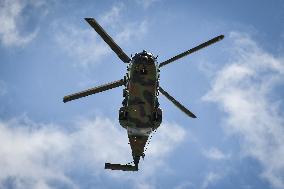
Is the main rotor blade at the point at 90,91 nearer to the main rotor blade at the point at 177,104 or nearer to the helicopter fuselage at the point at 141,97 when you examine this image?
the helicopter fuselage at the point at 141,97

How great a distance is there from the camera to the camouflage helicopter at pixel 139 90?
28922 millimetres

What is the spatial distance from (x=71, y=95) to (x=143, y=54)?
236 inches

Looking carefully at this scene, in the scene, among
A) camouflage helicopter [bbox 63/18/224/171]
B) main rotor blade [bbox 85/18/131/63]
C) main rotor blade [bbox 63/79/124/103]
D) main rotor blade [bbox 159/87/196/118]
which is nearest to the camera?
main rotor blade [bbox 85/18/131/63]

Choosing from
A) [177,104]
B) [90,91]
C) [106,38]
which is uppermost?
[106,38]

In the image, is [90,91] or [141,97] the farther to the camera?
[141,97]

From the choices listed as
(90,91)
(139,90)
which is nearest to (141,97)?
(139,90)

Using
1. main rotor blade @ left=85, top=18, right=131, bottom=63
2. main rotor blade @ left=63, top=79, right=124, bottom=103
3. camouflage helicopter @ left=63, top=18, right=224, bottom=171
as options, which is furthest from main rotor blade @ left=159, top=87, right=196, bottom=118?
main rotor blade @ left=85, top=18, right=131, bottom=63

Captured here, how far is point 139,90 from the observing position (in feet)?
97.1

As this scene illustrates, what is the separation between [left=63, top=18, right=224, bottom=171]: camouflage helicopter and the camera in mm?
28922

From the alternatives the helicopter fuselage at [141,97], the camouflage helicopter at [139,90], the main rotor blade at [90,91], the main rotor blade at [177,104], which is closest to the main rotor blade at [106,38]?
the camouflage helicopter at [139,90]

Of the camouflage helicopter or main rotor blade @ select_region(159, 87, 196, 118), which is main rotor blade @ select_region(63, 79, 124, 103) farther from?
main rotor blade @ select_region(159, 87, 196, 118)

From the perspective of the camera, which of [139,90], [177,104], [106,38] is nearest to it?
[106,38]

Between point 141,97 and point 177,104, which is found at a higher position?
point 177,104

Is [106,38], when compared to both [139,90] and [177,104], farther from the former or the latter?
[177,104]
